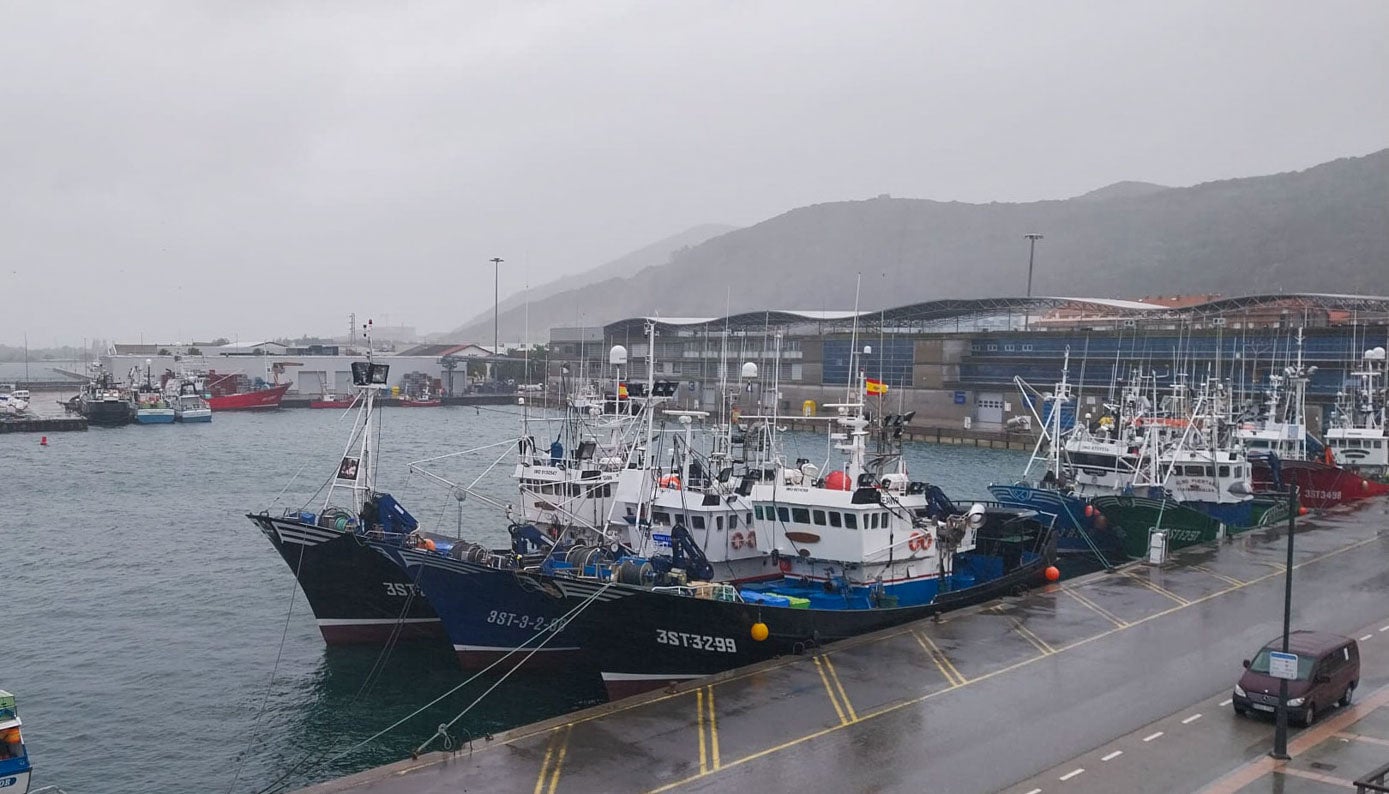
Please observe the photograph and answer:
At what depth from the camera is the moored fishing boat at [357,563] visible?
90.9 feet

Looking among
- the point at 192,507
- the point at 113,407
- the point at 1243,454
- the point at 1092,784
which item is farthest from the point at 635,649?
the point at 113,407

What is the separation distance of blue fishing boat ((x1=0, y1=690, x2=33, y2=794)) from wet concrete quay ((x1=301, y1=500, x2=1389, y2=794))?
12.8 feet

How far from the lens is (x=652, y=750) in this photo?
54.3 ft

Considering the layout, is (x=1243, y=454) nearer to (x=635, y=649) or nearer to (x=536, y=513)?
(x=536, y=513)

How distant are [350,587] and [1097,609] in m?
19.4

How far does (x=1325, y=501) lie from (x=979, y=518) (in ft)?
78.7

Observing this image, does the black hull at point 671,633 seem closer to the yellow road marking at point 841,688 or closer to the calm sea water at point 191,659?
the yellow road marking at point 841,688

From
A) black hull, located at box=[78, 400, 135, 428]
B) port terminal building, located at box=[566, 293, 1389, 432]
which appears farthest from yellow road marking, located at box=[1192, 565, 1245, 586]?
black hull, located at box=[78, 400, 135, 428]

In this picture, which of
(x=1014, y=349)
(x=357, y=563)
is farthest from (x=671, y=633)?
(x=1014, y=349)

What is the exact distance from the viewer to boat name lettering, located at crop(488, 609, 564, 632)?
2397 cm

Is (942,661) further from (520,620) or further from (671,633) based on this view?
(520,620)

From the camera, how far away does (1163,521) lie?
120 feet

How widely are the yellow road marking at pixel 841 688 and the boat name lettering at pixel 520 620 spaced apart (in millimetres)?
6510

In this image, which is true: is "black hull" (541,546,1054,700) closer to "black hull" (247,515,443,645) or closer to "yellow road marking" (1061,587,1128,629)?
"yellow road marking" (1061,587,1128,629)
